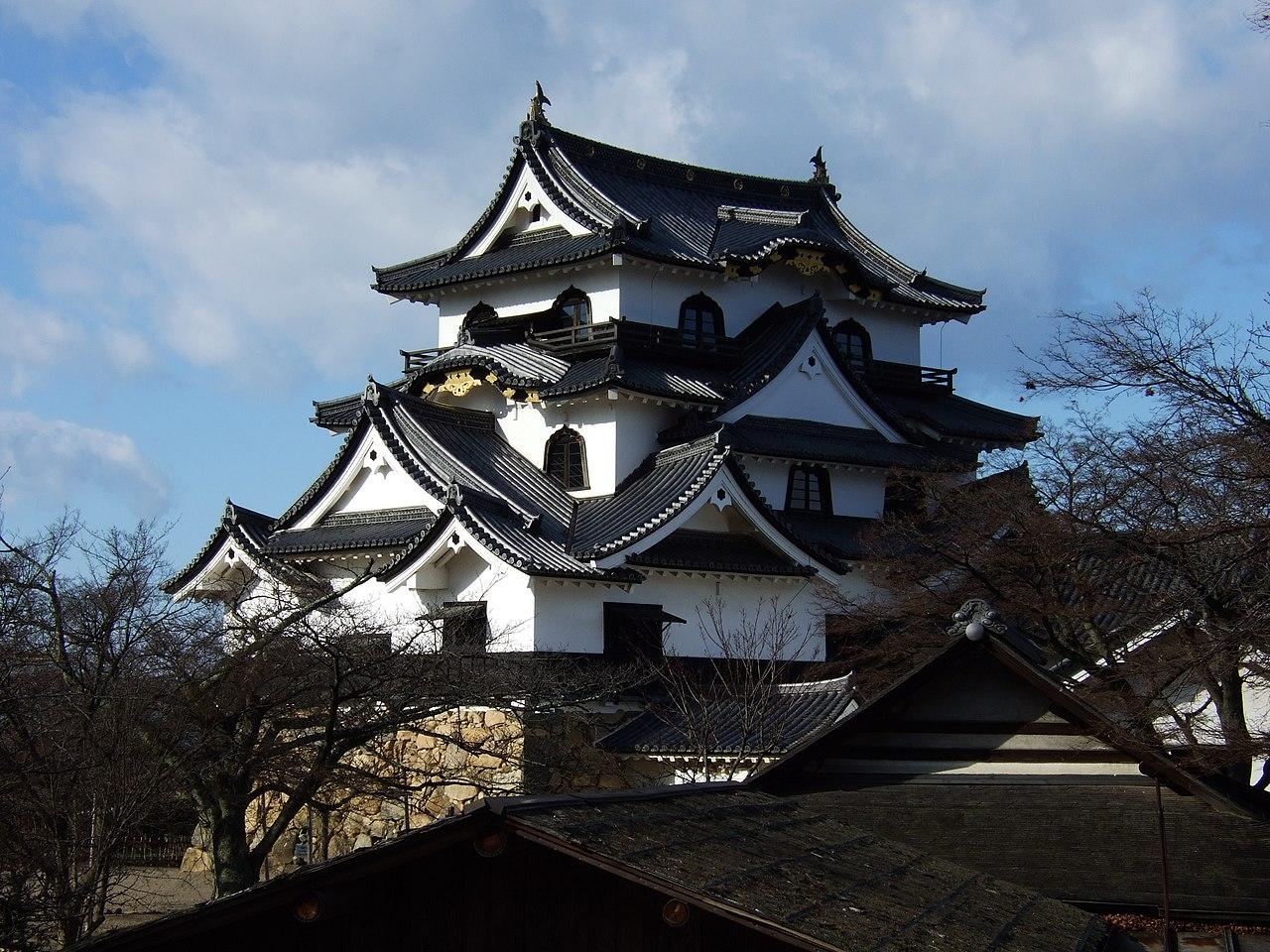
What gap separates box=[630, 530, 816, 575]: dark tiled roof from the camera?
2603 centimetres

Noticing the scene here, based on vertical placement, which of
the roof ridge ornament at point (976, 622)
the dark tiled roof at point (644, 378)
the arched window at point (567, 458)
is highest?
the dark tiled roof at point (644, 378)

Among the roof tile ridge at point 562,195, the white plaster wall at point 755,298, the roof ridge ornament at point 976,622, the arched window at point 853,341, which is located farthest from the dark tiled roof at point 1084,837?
the arched window at point 853,341

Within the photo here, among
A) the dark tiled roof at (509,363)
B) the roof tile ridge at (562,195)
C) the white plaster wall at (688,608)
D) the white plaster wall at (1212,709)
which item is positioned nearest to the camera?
the white plaster wall at (1212,709)

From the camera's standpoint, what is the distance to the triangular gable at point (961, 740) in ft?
37.2

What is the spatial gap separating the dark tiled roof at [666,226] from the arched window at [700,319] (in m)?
0.92

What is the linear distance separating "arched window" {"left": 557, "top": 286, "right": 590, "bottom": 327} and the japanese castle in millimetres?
48

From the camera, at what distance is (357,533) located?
2766 centimetres

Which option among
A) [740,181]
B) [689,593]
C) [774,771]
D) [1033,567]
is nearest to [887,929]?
[774,771]

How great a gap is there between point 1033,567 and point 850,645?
5043mm

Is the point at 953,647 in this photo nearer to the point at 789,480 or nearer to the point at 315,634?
the point at 315,634

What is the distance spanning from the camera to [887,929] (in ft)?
21.1

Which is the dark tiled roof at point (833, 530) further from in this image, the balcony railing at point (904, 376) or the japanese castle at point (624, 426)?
the balcony railing at point (904, 376)

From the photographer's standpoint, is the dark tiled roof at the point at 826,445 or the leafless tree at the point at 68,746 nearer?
the leafless tree at the point at 68,746

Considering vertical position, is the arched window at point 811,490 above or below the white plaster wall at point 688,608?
above
